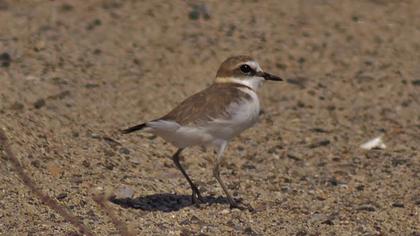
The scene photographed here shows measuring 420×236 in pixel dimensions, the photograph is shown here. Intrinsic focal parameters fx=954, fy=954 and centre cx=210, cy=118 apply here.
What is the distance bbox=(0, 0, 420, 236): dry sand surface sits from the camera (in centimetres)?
732

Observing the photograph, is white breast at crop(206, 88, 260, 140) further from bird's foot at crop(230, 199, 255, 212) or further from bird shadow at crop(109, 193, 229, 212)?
bird shadow at crop(109, 193, 229, 212)

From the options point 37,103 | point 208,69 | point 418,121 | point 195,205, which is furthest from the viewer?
point 208,69

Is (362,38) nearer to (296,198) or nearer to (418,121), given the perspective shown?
(418,121)

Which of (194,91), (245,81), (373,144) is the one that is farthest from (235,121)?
(194,91)

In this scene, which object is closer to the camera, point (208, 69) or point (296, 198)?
point (296, 198)

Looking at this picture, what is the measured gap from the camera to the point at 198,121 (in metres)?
7.05

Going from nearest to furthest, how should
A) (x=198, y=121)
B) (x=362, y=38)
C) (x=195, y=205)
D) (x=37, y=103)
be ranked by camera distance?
(x=198, y=121) → (x=195, y=205) → (x=37, y=103) → (x=362, y=38)

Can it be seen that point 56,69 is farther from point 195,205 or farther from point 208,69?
point 195,205

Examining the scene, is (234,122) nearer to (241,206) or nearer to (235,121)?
(235,121)

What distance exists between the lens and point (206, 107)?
23.5 ft

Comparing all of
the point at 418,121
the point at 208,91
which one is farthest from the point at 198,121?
Result: the point at 418,121

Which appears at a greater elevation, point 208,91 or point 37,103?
point 208,91

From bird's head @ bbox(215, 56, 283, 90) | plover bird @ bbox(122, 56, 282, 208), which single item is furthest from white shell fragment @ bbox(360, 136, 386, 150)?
plover bird @ bbox(122, 56, 282, 208)

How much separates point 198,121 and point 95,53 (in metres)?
4.44
